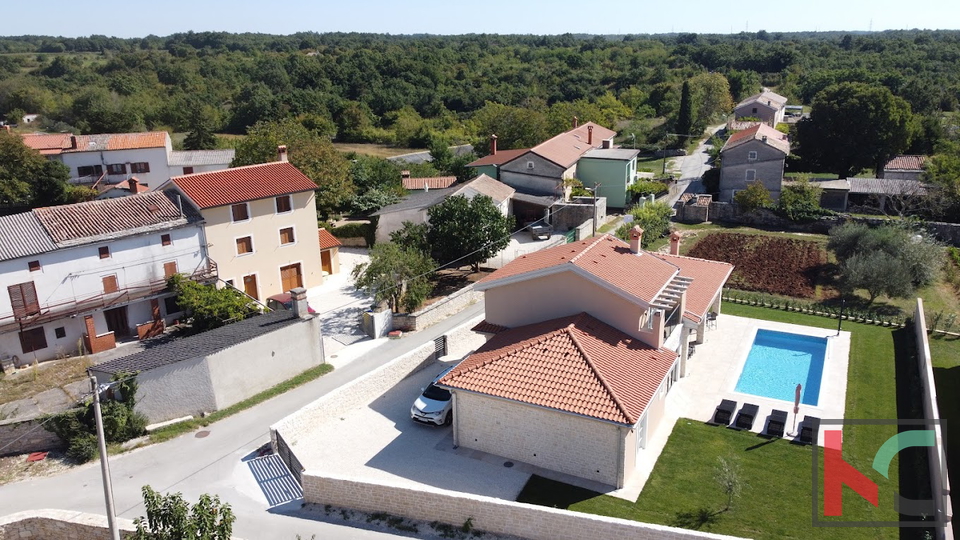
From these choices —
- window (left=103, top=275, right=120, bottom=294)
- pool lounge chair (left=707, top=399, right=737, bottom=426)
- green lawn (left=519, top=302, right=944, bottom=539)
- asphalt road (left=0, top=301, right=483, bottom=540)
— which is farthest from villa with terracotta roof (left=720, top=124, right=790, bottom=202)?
window (left=103, top=275, right=120, bottom=294)

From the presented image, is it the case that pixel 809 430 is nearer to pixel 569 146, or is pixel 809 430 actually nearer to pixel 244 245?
pixel 244 245

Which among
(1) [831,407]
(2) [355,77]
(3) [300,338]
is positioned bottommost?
(1) [831,407]

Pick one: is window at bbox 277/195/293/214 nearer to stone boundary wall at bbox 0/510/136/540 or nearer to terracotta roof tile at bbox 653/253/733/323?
terracotta roof tile at bbox 653/253/733/323

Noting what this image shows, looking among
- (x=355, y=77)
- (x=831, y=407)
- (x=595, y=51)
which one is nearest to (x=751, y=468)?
(x=831, y=407)

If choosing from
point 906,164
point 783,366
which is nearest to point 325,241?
point 783,366

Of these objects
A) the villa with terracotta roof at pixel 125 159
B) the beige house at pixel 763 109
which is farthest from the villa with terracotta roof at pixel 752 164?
the villa with terracotta roof at pixel 125 159

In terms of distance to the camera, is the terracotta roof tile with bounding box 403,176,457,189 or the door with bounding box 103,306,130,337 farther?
the terracotta roof tile with bounding box 403,176,457,189

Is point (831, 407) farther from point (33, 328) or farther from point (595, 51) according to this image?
point (595, 51)
